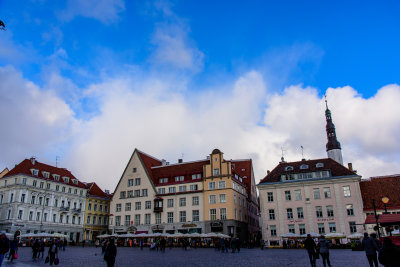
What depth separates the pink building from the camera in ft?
168

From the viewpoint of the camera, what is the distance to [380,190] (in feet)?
173

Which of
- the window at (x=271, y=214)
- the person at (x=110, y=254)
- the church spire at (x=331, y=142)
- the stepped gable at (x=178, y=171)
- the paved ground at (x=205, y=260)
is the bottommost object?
the paved ground at (x=205, y=260)

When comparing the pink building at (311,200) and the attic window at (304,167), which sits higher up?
the attic window at (304,167)

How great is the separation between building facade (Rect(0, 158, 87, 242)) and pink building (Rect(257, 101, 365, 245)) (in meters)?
44.5

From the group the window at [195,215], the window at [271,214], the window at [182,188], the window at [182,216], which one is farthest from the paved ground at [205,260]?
the window at [182,188]

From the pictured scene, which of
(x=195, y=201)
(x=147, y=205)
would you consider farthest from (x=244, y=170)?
(x=147, y=205)

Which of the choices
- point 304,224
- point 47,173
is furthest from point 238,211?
point 47,173

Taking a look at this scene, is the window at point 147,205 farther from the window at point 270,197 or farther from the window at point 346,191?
the window at point 346,191

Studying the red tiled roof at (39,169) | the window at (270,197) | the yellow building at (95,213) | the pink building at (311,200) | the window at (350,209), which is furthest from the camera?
the yellow building at (95,213)

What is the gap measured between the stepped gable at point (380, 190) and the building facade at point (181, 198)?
74.1ft

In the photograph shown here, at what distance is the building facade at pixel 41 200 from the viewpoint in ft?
207

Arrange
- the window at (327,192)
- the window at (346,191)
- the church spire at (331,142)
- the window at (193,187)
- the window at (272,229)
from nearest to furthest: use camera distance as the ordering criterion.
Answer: the window at (346,191)
the window at (327,192)
the window at (272,229)
the window at (193,187)
the church spire at (331,142)

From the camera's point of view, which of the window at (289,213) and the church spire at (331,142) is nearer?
the window at (289,213)

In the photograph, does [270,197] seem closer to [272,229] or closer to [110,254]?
[272,229]
